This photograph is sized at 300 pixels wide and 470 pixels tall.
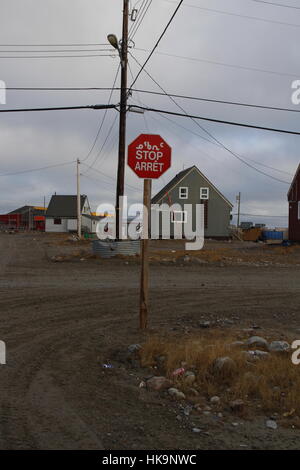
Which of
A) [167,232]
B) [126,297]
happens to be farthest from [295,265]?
[167,232]

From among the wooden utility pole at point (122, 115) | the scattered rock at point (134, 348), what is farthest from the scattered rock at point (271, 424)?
the wooden utility pole at point (122, 115)

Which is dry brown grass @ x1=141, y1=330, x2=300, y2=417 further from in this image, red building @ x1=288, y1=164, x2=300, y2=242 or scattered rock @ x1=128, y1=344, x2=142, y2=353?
red building @ x1=288, y1=164, x2=300, y2=242

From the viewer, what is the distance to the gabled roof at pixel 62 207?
71.3m

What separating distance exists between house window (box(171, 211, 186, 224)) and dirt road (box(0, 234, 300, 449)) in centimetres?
3182

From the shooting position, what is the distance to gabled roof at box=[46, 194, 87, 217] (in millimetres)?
71312

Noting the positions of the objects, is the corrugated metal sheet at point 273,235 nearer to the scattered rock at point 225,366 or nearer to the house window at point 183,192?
the house window at point 183,192

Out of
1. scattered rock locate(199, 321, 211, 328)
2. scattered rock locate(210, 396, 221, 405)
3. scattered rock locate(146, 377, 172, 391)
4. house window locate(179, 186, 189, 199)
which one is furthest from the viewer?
house window locate(179, 186, 189, 199)

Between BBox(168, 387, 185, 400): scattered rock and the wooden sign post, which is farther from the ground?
the wooden sign post

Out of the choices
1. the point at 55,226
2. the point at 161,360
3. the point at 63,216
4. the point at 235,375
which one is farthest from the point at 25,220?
the point at 235,375

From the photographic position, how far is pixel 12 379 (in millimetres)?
5055

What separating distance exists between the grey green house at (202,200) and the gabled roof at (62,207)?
26.3m

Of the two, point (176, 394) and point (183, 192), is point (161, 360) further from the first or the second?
point (183, 192)

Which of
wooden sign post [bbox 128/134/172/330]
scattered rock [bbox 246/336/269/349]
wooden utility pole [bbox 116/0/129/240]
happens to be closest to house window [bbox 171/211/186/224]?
wooden utility pole [bbox 116/0/129/240]
